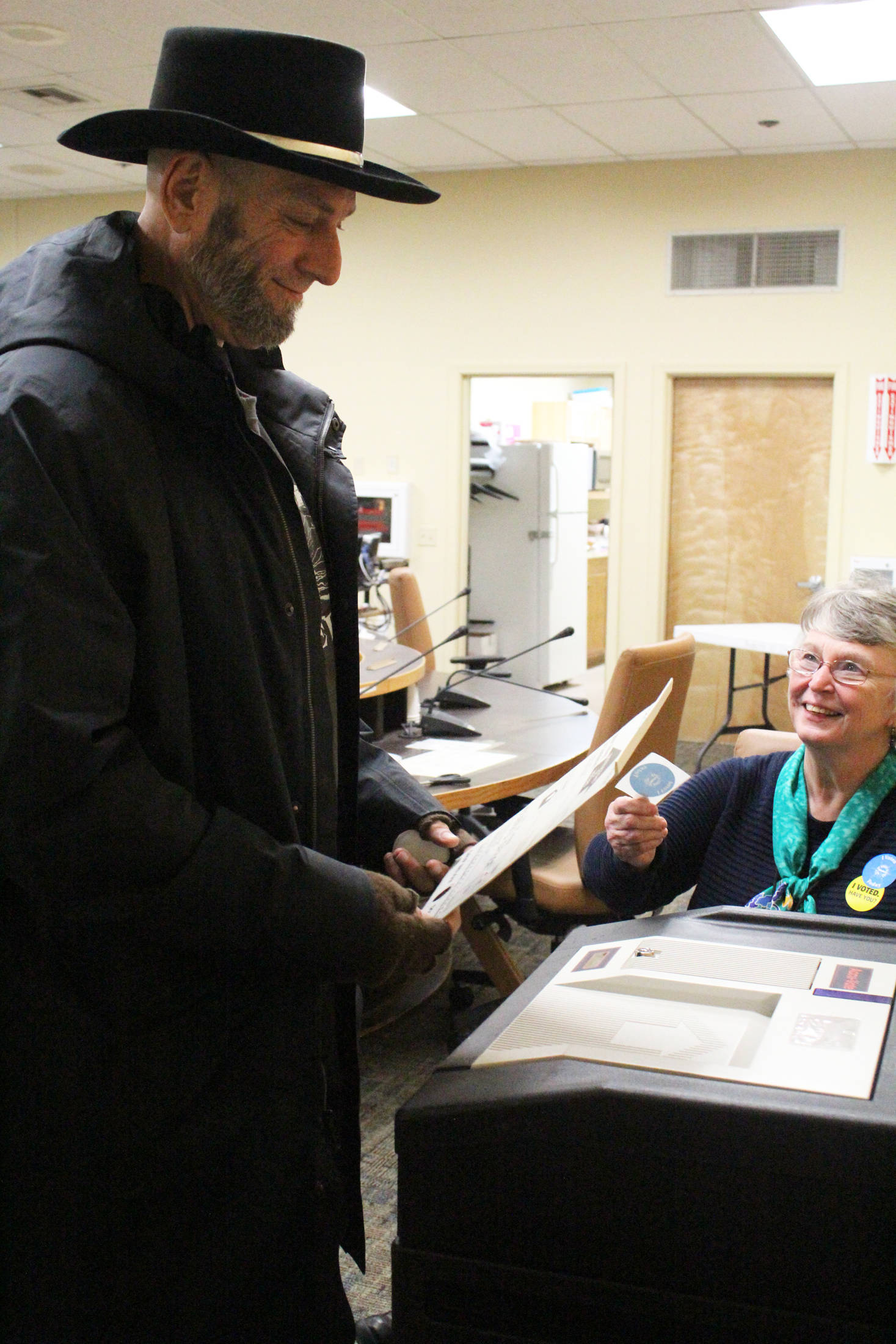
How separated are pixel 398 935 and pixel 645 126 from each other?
5.61m

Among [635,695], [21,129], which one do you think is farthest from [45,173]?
[635,695]

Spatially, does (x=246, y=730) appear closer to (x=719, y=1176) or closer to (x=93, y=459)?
(x=93, y=459)

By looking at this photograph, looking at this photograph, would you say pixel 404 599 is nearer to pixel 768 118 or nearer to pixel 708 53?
pixel 708 53

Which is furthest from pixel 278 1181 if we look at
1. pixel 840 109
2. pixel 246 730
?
pixel 840 109

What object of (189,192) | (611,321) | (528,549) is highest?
(611,321)

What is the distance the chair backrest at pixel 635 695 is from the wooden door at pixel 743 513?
3.70 meters

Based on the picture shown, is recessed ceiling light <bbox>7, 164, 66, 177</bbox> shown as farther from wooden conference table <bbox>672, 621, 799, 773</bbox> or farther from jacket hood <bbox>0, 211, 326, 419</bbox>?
jacket hood <bbox>0, 211, 326, 419</bbox>

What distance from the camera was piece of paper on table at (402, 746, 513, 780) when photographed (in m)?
2.96

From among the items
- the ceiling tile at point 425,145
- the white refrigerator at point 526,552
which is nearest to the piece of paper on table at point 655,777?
the ceiling tile at point 425,145

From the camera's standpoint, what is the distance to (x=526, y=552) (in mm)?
7910

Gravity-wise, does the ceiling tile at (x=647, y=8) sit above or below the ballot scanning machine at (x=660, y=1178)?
above

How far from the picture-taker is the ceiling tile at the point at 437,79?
490 cm

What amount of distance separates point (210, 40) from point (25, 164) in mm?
6928

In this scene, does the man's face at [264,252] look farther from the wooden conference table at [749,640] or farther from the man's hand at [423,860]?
the wooden conference table at [749,640]
